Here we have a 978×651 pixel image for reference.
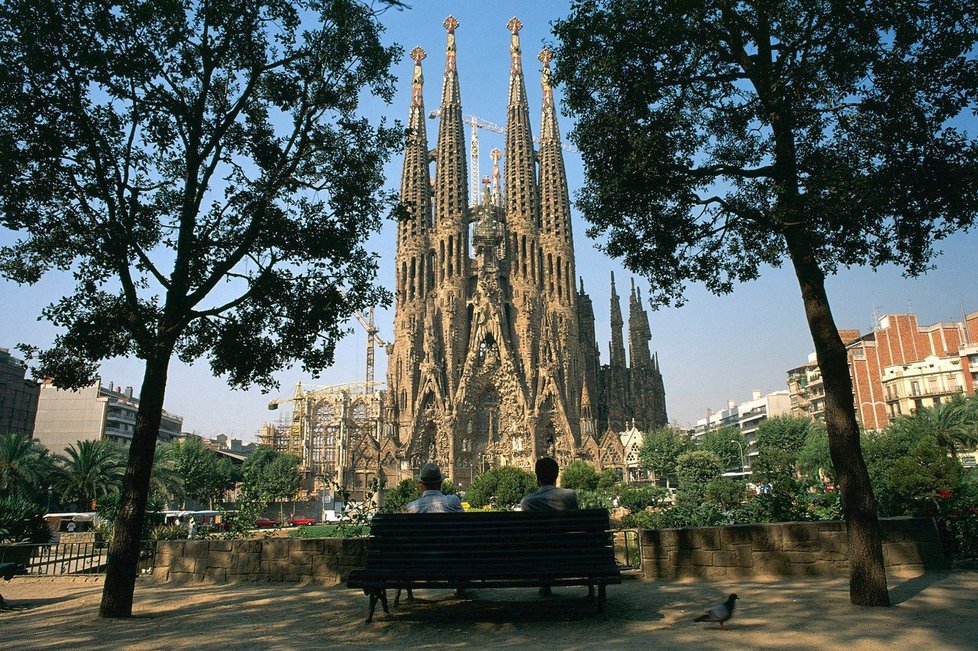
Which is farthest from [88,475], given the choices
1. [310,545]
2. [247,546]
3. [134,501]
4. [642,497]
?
[134,501]

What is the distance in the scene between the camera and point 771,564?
8.22 meters

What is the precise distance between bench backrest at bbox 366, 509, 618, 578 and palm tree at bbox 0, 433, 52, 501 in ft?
95.0

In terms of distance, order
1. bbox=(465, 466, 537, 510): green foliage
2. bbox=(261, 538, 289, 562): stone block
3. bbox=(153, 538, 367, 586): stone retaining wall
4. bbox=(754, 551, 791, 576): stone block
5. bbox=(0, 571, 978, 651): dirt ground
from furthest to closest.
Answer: bbox=(465, 466, 537, 510): green foliage, bbox=(261, 538, 289, 562): stone block, bbox=(153, 538, 367, 586): stone retaining wall, bbox=(754, 551, 791, 576): stone block, bbox=(0, 571, 978, 651): dirt ground

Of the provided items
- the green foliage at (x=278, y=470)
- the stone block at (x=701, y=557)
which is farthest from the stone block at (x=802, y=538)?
the green foliage at (x=278, y=470)

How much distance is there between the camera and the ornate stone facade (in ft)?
190

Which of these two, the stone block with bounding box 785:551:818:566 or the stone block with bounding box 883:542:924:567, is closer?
the stone block with bounding box 883:542:924:567

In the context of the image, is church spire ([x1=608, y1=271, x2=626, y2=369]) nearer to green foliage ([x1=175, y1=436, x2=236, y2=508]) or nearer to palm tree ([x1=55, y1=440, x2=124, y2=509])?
green foliage ([x1=175, y1=436, x2=236, y2=508])

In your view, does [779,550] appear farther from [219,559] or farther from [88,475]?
[88,475]

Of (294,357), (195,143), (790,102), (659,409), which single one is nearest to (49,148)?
(195,143)

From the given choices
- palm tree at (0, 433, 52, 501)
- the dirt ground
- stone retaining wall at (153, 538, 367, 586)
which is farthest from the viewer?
palm tree at (0, 433, 52, 501)

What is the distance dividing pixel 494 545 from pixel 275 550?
4922mm

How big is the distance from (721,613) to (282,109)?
29.5 feet

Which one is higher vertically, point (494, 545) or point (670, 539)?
point (494, 545)

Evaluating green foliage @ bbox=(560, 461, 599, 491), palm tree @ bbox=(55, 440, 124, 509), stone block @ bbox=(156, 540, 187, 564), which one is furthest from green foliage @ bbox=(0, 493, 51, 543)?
green foliage @ bbox=(560, 461, 599, 491)
